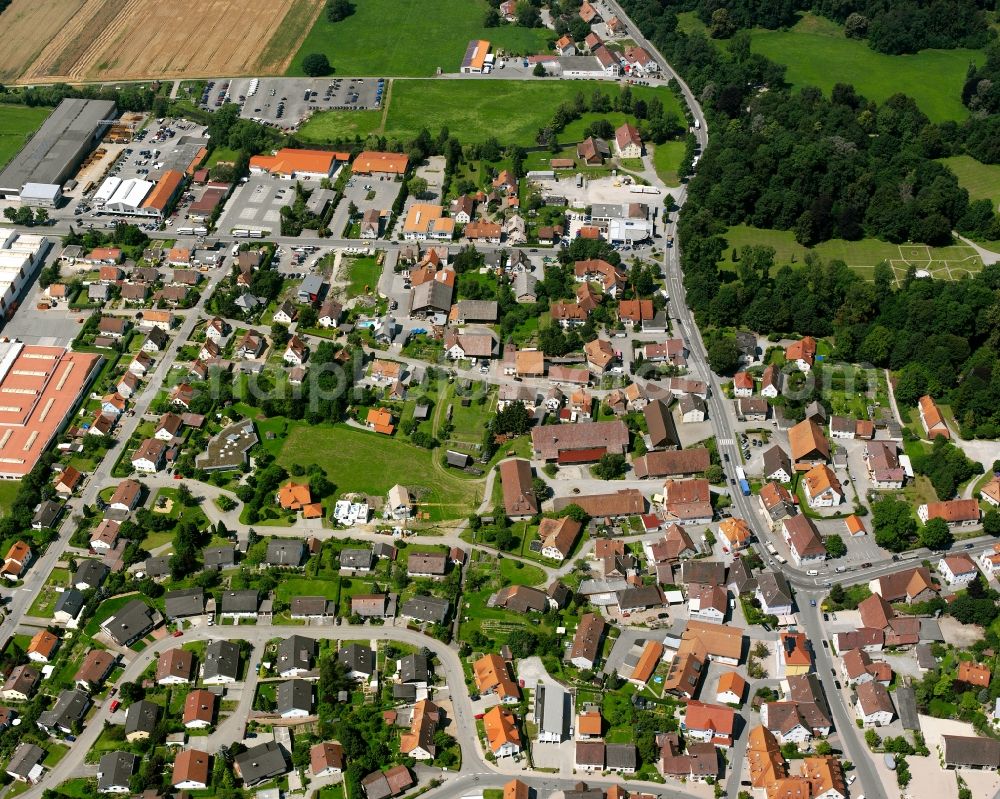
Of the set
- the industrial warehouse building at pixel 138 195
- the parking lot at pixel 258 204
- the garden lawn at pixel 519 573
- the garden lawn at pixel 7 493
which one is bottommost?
the garden lawn at pixel 519 573

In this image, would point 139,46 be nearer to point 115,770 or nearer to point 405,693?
point 115,770

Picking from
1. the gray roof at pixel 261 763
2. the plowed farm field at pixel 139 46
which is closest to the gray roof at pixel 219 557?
the gray roof at pixel 261 763

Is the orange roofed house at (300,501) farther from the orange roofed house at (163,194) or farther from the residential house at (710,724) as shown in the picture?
the orange roofed house at (163,194)

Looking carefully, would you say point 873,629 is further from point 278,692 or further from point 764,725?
point 278,692

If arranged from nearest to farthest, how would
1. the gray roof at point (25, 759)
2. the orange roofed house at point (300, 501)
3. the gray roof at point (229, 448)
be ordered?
the gray roof at point (25, 759), the orange roofed house at point (300, 501), the gray roof at point (229, 448)

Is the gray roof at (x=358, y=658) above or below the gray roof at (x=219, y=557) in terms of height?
below

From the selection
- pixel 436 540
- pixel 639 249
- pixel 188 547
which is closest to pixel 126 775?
pixel 188 547
